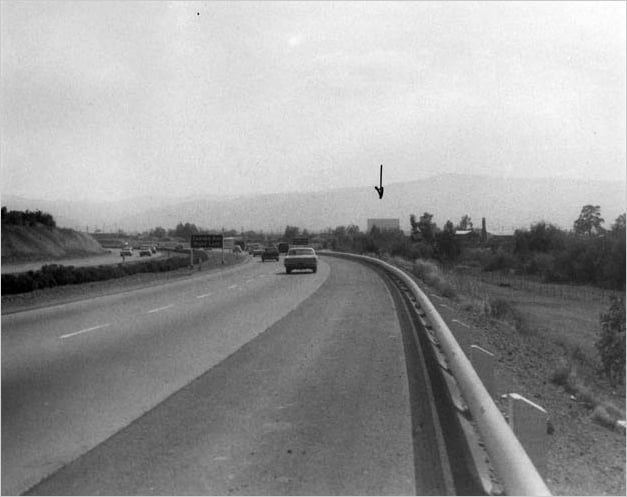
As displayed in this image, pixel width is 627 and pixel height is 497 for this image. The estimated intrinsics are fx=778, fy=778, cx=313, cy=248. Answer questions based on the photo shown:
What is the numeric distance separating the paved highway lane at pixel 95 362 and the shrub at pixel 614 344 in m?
9.68

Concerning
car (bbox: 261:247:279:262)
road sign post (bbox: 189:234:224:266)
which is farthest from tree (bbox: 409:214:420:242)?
road sign post (bbox: 189:234:224:266)

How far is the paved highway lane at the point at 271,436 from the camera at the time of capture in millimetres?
5887

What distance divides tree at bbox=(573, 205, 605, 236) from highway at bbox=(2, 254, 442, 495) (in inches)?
3072

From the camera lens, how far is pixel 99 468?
629 cm

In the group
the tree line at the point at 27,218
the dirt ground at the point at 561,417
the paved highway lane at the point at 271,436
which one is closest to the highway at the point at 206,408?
the paved highway lane at the point at 271,436

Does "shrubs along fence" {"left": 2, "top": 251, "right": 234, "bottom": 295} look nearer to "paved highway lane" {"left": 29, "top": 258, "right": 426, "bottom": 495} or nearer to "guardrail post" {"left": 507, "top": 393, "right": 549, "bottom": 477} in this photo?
"paved highway lane" {"left": 29, "top": 258, "right": 426, "bottom": 495}

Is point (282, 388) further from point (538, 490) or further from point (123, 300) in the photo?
point (123, 300)

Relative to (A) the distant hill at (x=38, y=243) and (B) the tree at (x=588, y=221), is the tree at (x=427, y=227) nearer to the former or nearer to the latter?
(B) the tree at (x=588, y=221)

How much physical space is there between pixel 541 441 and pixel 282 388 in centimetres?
473

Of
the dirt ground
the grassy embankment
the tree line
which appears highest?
the tree line

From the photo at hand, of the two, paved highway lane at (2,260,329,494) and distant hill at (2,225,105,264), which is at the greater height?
distant hill at (2,225,105,264)

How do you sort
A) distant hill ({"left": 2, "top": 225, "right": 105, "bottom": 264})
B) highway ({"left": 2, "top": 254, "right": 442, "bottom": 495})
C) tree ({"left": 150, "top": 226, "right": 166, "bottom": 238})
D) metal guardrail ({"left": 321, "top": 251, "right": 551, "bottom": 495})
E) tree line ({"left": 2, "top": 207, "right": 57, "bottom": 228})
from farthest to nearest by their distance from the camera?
tree ({"left": 150, "top": 226, "right": 166, "bottom": 238}) → distant hill ({"left": 2, "top": 225, "right": 105, "bottom": 264}) → tree line ({"left": 2, "top": 207, "right": 57, "bottom": 228}) → highway ({"left": 2, "top": 254, "right": 442, "bottom": 495}) → metal guardrail ({"left": 321, "top": 251, "right": 551, "bottom": 495})

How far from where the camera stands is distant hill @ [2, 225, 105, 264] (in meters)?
31.7

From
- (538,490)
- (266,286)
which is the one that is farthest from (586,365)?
(538,490)
